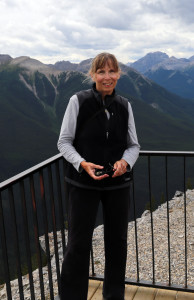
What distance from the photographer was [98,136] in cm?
192

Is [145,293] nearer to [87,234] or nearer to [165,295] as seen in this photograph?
[165,295]

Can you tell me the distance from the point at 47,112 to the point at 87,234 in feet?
453

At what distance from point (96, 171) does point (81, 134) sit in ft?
0.84

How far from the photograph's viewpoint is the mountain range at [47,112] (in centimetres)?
9488

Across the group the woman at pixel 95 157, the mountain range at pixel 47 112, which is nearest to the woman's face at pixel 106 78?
the woman at pixel 95 157

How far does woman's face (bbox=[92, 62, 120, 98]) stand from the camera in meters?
1.93

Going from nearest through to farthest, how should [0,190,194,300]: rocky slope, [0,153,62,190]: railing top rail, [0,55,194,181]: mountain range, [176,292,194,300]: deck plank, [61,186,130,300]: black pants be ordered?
[0,153,62,190]: railing top rail
[61,186,130,300]: black pants
[176,292,194,300]: deck plank
[0,190,194,300]: rocky slope
[0,55,194,181]: mountain range

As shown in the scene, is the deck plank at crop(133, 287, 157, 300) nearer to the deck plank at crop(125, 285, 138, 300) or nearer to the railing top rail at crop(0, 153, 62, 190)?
the deck plank at crop(125, 285, 138, 300)

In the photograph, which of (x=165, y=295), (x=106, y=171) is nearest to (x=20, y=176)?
(x=106, y=171)

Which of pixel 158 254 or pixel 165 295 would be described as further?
pixel 158 254

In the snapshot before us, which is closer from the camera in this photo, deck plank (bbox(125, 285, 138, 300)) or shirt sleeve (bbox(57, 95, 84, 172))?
shirt sleeve (bbox(57, 95, 84, 172))

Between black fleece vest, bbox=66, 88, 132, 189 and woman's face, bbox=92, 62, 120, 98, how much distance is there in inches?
1.8

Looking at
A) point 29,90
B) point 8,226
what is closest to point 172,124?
point 29,90

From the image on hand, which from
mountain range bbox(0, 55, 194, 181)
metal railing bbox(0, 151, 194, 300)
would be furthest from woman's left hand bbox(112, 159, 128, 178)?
mountain range bbox(0, 55, 194, 181)
